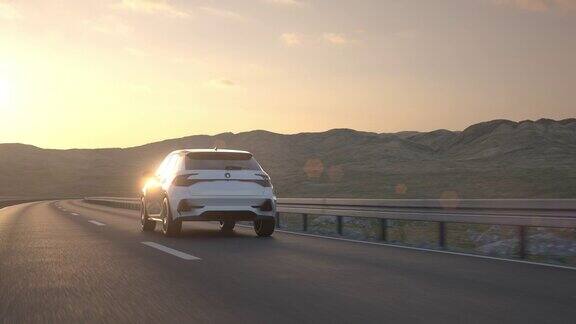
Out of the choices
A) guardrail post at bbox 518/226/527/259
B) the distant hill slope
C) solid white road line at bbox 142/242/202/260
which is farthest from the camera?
the distant hill slope

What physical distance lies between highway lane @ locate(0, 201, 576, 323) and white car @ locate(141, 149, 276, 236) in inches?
67.8

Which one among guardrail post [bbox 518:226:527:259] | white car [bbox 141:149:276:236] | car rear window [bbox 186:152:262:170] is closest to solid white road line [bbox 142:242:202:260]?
white car [bbox 141:149:276:236]

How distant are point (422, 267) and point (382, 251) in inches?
83.8

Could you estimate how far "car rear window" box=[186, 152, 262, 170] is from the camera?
1348 cm

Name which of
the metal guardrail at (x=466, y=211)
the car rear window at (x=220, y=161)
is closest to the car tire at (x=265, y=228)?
the car rear window at (x=220, y=161)

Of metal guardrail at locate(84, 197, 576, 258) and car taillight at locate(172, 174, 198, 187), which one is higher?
car taillight at locate(172, 174, 198, 187)

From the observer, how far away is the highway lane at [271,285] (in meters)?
5.45

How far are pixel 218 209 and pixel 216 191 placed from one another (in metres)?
0.34

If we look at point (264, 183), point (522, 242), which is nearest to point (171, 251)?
point (264, 183)

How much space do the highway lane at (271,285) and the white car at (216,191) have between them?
1.72 meters

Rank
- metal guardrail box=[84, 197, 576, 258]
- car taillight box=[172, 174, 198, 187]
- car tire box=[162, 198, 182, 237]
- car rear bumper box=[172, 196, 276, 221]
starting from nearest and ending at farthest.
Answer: metal guardrail box=[84, 197, 576, 258]
car rear bumper box=[172, 196, 276, 221]
car taillight box=[172, 174, 198, 187]
car tire box=[162, 198, 182, 237]

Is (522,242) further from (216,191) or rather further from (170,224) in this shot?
(170,224)

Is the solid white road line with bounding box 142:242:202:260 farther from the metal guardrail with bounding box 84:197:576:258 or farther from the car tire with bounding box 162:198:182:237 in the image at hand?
the metal guardrail with bounding box 84:197:576:258

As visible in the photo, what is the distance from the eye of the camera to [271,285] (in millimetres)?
6957
